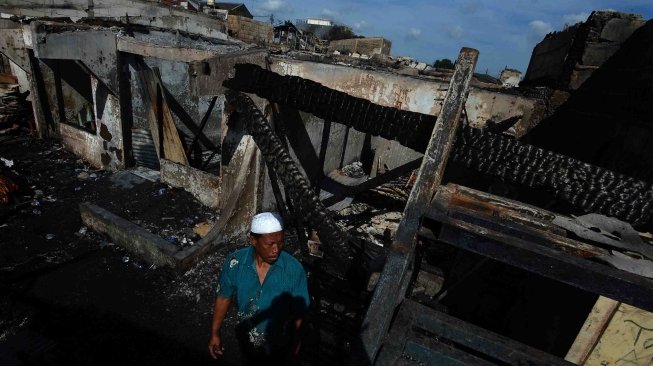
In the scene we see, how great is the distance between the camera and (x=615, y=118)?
4.04 meters

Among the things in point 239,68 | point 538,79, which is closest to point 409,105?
point 239,68

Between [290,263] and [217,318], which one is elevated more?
[290,263]

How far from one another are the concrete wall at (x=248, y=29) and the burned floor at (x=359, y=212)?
14312 millimetres

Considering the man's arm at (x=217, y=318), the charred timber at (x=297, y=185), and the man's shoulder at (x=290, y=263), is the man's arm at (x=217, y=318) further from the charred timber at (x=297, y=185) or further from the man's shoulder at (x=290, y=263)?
the charred timber at (x=297, y=185)

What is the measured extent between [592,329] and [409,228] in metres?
1.85

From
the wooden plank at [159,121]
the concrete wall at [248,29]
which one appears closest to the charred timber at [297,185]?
the wooden plank at [159,121]

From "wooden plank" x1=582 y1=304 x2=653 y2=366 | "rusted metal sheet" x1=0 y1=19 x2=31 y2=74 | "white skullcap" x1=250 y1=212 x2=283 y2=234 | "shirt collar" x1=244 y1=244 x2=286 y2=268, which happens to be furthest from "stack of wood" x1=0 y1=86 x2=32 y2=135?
"wooden plank" x1=582 y1=304 x2=653 y2=366

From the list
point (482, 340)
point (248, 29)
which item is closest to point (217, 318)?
point (482, 340)

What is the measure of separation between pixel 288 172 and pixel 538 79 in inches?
246

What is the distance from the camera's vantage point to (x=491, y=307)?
4.78m

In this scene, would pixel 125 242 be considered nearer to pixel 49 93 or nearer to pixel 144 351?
pixel 144 351

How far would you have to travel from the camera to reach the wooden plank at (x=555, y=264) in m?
1.79

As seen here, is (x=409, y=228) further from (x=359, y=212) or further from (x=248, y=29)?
(x=248, y=29)

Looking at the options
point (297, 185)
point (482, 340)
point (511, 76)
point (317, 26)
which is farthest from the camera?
point (317, 26)
